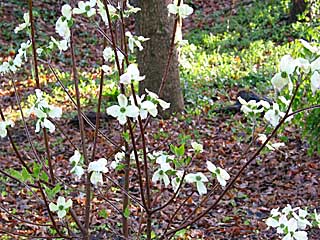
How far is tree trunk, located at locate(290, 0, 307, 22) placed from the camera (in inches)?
417

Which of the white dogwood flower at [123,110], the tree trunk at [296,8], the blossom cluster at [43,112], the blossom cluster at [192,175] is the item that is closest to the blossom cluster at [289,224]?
the blossom cluster at [192,175]

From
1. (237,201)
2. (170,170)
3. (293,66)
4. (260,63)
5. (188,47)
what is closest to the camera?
(293,66)

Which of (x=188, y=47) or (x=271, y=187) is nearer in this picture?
(x=271, y=187)

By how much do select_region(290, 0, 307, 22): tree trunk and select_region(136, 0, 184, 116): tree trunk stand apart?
5.15 meters

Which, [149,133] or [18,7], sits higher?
[18,7]

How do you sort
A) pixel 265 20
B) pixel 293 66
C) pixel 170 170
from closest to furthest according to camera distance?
pixel 293 66
pixel 170 170
pixel 265 20

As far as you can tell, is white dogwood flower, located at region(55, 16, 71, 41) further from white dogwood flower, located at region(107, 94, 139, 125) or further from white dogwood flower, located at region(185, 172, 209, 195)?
white dogwood flower, located at region(185, 172, 209, 195)

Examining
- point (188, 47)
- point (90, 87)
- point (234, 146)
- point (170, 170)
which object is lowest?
point (170, 170)

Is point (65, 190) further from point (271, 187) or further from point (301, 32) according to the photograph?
point (301, 32)

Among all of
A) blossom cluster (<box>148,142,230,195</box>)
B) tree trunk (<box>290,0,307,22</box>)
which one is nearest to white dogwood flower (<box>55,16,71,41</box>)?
blossom cluster (<box>148,142,230,195</box>)

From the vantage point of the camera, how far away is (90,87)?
816 cm

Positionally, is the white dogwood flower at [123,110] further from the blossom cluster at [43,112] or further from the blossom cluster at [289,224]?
the blossom cluster at [289,224]

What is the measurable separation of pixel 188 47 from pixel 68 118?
3.67 m

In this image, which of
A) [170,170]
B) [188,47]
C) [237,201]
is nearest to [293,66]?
[170,170]
